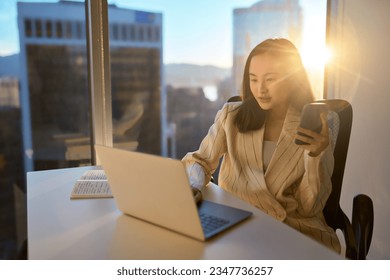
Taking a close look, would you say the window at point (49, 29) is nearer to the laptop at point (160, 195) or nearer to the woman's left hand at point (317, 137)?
the laptop at point (160, 195)

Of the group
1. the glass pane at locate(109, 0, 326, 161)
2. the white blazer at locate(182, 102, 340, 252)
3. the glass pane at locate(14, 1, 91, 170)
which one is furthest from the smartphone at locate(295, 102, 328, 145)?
the glass pane at locate(14, 1, 91, 170)

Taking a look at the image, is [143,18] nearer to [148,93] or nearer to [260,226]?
[148,93]

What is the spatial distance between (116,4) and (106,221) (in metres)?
1.49

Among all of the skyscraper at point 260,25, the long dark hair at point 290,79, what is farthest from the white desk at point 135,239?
the skyscraper at point 260,25

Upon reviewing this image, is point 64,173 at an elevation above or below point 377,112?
below

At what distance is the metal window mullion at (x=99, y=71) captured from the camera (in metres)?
2.02

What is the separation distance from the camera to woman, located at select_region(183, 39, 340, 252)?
1.23m

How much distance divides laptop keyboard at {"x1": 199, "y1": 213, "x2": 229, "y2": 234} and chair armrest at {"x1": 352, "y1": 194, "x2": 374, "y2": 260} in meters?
0.47

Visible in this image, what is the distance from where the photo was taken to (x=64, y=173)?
146cm

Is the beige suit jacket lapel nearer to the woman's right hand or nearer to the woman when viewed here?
the woman

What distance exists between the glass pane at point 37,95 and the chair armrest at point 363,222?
5.10 ft

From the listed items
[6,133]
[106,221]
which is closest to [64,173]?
[106,221]
